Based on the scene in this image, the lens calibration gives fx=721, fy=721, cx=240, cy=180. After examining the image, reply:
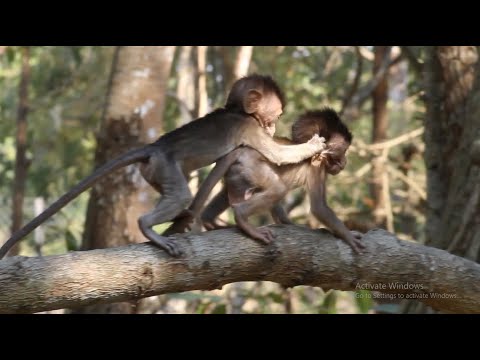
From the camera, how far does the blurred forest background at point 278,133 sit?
642 centimetres

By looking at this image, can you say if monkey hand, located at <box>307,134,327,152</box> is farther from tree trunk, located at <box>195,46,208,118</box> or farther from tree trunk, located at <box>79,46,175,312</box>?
tree trunk, located at <box>195,46,208,118</box>

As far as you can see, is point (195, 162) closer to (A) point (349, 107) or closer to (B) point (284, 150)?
(B) point (284, 150)

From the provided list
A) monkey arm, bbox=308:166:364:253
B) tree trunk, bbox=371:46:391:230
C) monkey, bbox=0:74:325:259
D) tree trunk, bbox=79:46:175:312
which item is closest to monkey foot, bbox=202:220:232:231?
monkey, bbox=0:74:325:259

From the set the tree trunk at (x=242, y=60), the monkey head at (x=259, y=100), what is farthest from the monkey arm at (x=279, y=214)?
the tree trunk at (x=242, y=60)

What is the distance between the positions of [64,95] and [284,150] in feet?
31.6

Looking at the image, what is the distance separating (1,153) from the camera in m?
15.4

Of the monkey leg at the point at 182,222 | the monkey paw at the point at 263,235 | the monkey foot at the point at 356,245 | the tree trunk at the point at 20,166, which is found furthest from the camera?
the tree trunk at the point at 20,166

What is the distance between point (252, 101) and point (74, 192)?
1496 mm

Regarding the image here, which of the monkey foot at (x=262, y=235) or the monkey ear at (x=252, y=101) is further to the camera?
the monkey ear at (x=252, y=101)

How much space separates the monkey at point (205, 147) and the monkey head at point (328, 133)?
10 centimetres

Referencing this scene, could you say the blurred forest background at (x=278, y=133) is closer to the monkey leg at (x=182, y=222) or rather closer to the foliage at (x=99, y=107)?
the foliage at (x=99, y=107)

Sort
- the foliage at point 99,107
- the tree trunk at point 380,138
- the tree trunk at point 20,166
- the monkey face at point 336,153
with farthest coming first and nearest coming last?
the foliage at point 99,107
the tree trunk at point 380,138
the tree trunk at point 20,166
the monkey face at point 336,153

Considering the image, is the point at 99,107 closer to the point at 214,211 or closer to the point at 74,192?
the point at 214,211

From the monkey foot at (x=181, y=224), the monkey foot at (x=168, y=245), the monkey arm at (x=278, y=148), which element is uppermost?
the monkey arm at (x=278, y=148)
